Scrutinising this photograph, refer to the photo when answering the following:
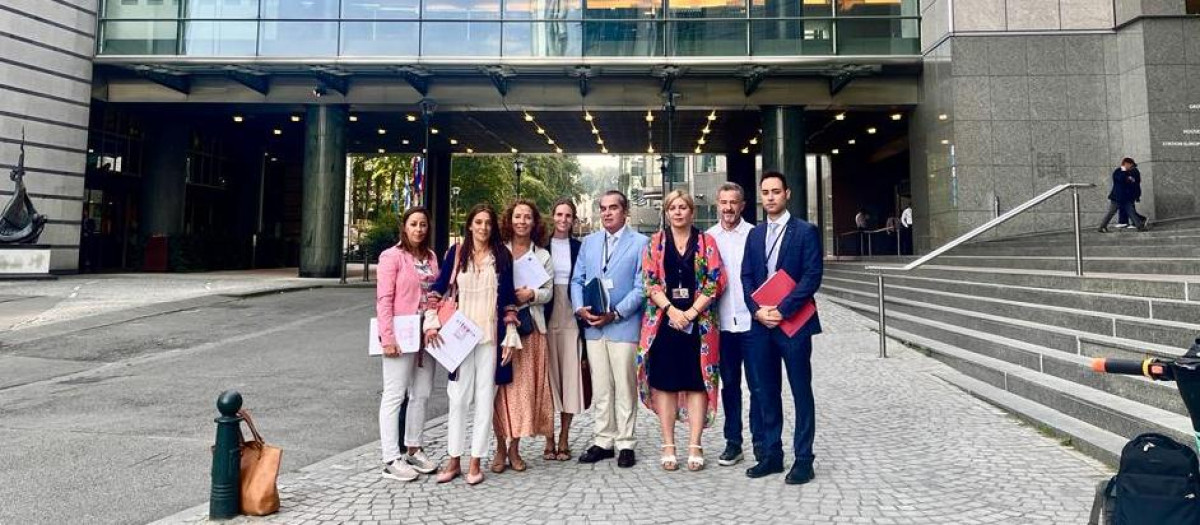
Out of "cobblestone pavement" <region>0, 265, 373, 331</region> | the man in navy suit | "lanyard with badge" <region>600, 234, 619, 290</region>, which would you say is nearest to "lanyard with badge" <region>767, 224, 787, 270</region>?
the man in navy suit

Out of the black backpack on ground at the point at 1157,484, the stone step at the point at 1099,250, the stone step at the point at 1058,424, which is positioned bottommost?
the stone step at the point at 1058,424

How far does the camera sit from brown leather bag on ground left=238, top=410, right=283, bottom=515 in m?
3.48

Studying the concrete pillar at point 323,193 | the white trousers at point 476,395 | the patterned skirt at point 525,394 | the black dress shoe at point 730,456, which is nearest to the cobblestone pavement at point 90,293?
the concrete pillar at point 323,193

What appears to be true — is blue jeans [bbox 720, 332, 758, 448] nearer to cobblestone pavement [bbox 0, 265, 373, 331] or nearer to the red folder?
the red folder

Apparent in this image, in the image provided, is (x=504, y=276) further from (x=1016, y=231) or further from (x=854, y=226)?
(x=854, y=226)

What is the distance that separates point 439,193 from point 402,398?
31.9 metres

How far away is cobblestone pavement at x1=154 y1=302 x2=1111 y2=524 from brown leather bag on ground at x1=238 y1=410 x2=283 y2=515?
87mm

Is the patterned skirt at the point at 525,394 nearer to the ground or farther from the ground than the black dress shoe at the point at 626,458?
farther from the ground

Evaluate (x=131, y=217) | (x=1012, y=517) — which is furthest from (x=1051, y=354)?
(x=131, y=217)

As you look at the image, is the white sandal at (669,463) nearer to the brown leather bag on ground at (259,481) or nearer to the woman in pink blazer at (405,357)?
the woman in pink blazer at (405,357)

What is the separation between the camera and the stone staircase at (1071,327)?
468cm

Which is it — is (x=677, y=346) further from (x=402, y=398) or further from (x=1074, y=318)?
(x=1074, y=318)

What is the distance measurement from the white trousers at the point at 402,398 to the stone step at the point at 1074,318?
604 cm

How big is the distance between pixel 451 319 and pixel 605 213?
1.32m
